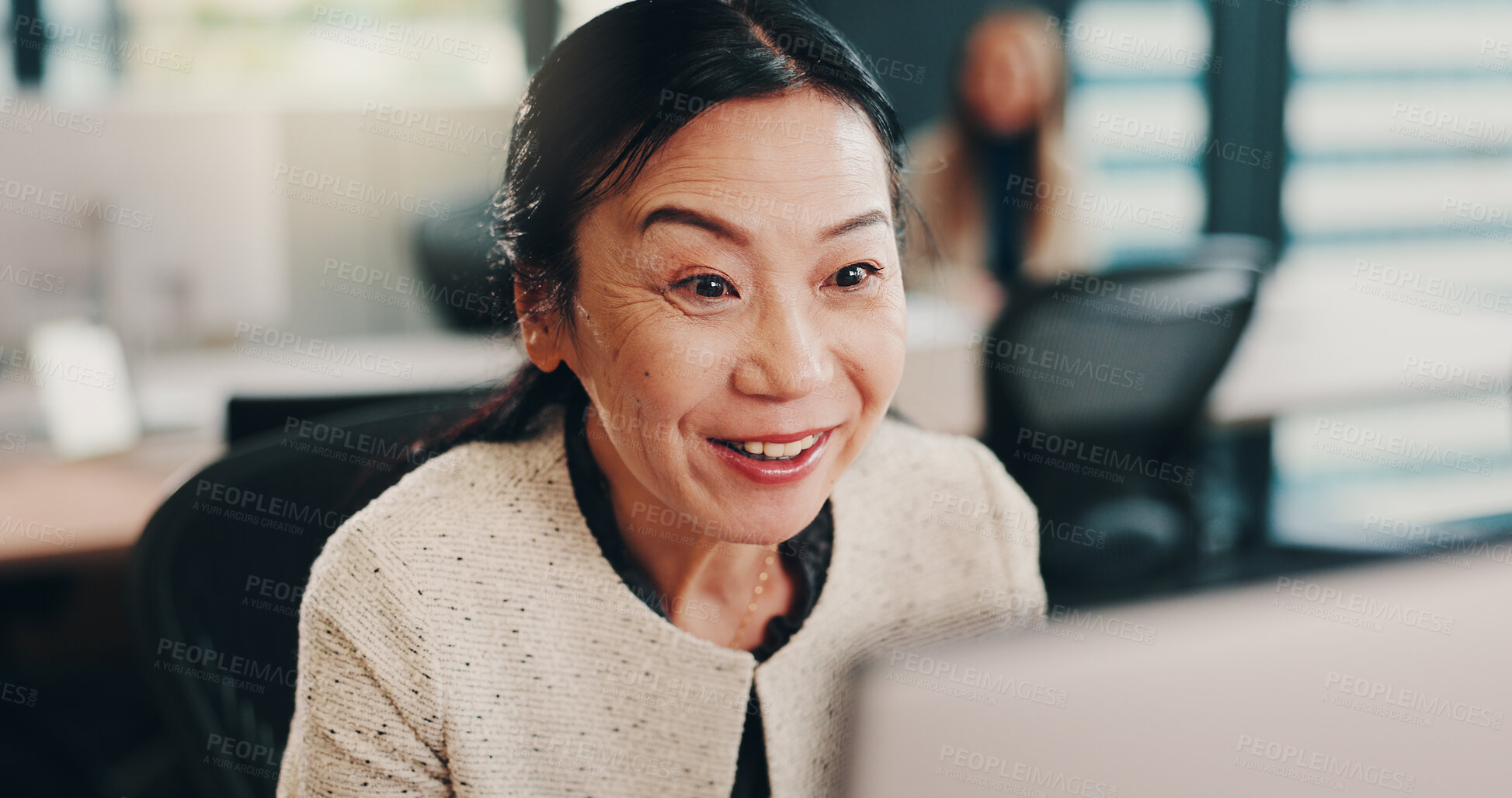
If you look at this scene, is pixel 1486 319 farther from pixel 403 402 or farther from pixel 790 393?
pixel 790 393

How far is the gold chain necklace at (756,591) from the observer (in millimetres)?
834

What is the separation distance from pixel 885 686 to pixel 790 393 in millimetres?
232

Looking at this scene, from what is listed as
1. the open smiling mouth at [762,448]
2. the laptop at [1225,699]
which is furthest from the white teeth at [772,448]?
the laptop at [1225,699]

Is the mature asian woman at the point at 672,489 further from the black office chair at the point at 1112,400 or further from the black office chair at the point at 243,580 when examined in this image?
the black office chair at the point at 1112,400

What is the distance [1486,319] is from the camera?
9.80 feet

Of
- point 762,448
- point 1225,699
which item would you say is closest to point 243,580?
point 762,448

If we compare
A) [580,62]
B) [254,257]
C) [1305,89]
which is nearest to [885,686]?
[580,62]

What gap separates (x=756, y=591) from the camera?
33.3 inches

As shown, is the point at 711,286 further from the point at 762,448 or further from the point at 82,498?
the point at 82,498

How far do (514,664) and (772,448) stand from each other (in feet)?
0.81

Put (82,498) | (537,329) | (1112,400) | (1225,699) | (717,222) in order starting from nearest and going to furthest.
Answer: (1225,699), (717,222), (537,329), (82,498), (1112,400)

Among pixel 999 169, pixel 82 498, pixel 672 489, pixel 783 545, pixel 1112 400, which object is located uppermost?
pixel 672 489

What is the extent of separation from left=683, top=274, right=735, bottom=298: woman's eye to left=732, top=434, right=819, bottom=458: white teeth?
85 mm

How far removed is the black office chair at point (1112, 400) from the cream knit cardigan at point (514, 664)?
1.17 metres
